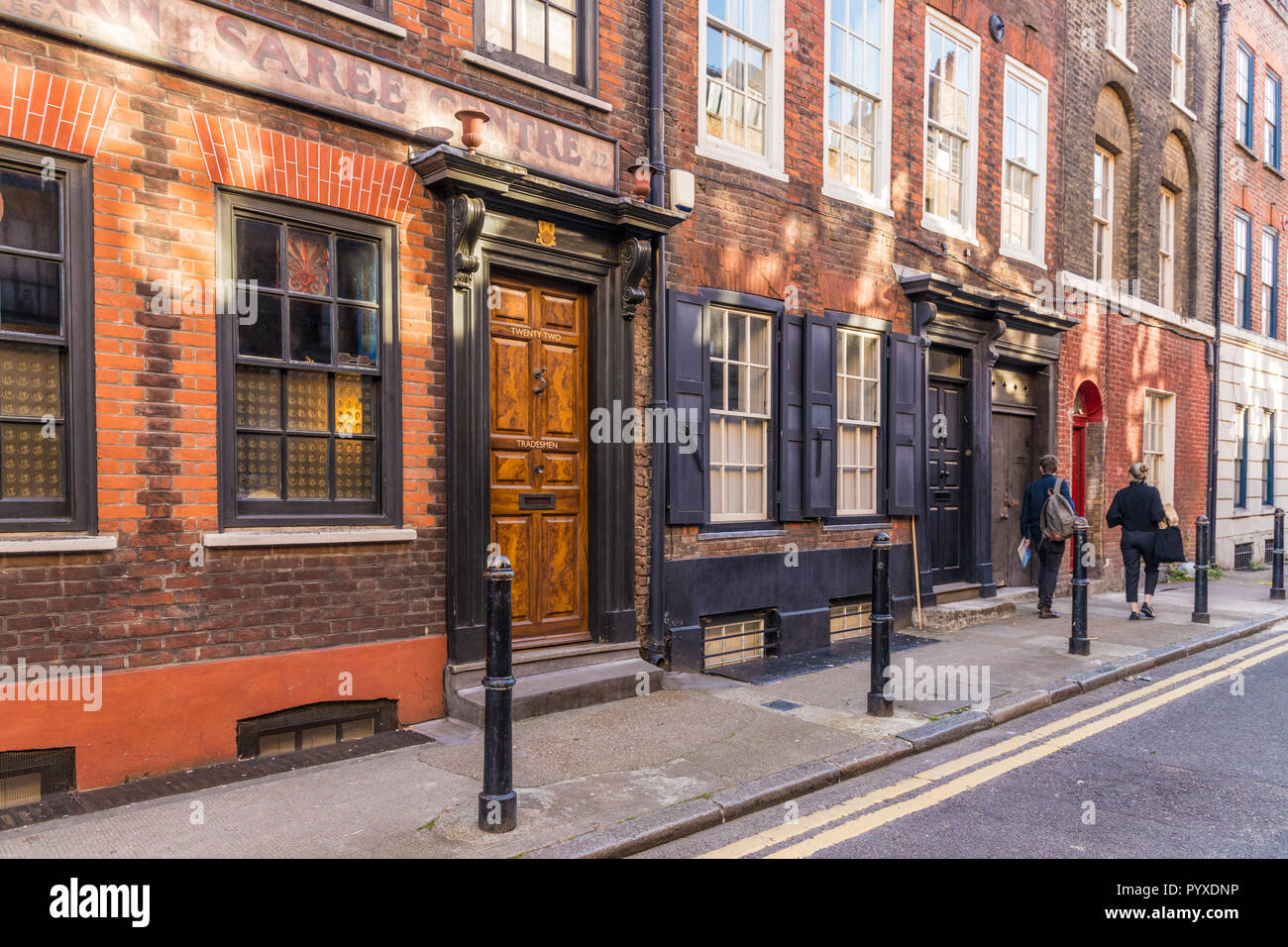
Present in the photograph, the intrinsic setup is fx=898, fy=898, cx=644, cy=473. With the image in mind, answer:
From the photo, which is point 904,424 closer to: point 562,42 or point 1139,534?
point 1139,534

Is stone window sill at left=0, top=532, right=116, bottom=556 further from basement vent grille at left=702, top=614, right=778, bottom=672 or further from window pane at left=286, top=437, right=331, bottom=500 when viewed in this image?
basement vent grille at left=702, top=614, right=778, bottom=672

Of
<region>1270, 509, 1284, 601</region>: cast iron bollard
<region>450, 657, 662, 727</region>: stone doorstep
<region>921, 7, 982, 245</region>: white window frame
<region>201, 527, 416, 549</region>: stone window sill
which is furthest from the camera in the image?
<region>1270, 509, 1284, 601</region>: cast iron bollard

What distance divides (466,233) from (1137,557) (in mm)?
9705

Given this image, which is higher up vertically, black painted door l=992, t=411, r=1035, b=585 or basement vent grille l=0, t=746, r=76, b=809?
black painted door l=992, t=411, r=1035, b=585

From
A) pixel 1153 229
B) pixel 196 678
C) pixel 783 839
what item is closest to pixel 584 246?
pixel 196 678

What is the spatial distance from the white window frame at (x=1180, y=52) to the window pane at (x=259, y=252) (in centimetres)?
1648

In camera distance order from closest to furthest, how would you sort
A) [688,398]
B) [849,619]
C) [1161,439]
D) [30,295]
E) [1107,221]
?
[30,295]
[688,398]
[849,619]
[1107,221]
[1161,439]

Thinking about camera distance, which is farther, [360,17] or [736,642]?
[736,642]

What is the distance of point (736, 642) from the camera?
8609mm

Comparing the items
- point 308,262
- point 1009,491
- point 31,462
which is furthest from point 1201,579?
point 31,462

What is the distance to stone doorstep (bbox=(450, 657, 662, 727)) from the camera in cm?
625

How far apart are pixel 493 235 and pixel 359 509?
2225 millimetres

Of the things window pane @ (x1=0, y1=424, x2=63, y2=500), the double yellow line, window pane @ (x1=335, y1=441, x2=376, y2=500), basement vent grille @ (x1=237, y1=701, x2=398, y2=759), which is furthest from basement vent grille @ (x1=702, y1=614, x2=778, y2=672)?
window pane @ (x1=0, y1=424, x2=63, y2=500)

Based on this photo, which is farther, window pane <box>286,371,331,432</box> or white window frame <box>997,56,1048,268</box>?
white window frame <box>997,56,1048,268</box>
